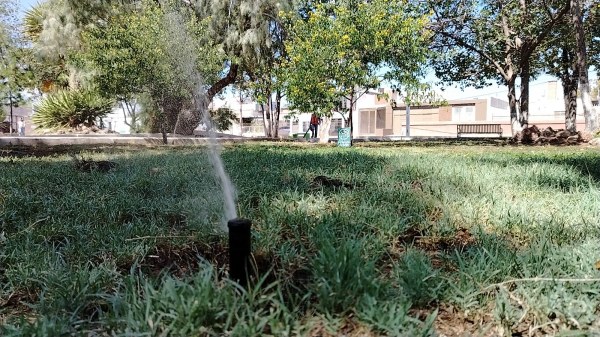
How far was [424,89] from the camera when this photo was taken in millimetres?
13758

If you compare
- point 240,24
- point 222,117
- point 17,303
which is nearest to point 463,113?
point 222,117

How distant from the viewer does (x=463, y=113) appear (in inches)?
1647

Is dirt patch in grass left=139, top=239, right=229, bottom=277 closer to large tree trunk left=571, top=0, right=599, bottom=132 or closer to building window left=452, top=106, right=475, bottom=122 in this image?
large tree trunk left=571, top=0, right=599, bottom=132

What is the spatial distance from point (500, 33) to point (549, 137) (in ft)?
12.9

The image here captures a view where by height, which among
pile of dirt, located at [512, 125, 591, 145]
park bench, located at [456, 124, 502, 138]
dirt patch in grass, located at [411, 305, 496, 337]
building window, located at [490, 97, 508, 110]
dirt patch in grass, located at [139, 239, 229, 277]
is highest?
building window, located at [490, 97, 508, 110]

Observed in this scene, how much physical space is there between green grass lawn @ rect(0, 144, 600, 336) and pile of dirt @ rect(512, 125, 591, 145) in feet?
37.2

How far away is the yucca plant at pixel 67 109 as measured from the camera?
1814 cm

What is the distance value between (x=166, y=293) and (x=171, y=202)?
1755 millimetres

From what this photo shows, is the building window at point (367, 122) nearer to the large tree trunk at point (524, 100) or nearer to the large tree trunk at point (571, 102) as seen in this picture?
the large tree trunk at point (571, 102)

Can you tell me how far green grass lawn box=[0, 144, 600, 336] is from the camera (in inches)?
51.7

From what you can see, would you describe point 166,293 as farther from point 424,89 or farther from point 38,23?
point 38,23

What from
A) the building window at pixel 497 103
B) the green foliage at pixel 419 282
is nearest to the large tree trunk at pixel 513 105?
the green foliage at pixel 419 282

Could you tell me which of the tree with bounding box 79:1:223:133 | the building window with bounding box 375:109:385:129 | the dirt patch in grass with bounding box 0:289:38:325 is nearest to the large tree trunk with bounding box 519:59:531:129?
the tree with bounding box 79:1:223:133

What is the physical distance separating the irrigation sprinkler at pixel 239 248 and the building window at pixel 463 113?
4279cm
